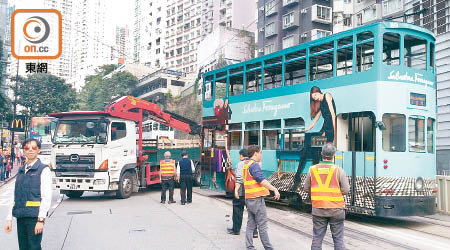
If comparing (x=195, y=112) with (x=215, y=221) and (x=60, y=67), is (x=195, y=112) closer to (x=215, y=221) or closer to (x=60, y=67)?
(x=215, y=221)

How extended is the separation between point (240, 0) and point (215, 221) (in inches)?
2074

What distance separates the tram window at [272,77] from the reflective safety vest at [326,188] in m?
7.34

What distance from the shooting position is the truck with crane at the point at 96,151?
13281mm

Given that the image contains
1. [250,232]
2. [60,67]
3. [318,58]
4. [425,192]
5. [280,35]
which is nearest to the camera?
[250,232]

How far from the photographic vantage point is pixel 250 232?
669cm

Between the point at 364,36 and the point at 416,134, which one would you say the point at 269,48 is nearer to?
the point at 364,36

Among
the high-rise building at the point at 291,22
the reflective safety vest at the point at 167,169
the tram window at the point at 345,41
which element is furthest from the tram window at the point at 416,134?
the high-rise building at the point at 291,22

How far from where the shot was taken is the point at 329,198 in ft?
18.4

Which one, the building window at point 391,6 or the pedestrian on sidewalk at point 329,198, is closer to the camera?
the pedestrian on sidewalk at point 329,198

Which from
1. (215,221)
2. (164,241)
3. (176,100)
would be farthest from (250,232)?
(176,100)

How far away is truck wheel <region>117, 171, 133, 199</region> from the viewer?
14056 mm

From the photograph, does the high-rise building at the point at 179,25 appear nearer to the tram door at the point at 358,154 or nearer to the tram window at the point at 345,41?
the tram window at the point at 345,41

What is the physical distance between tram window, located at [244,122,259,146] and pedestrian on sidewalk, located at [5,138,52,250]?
855 centimetres

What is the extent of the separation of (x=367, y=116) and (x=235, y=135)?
5.09 meters
